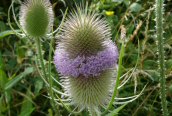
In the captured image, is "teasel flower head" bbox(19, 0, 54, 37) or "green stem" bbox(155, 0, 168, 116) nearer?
"green stem" bbox(155, 0, 168, 116)

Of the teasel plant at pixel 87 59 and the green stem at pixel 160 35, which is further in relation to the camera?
the green stem at pixel 160 35

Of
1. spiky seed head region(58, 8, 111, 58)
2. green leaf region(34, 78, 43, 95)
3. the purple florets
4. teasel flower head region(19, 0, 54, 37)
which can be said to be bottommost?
green leaf region(34, 78, 43, 95)

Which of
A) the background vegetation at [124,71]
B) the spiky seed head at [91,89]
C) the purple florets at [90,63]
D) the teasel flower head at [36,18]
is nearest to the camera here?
the purple florets at [90,63]

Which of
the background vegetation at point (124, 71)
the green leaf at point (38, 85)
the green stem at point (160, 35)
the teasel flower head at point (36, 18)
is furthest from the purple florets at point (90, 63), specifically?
the green leaf at point (38, 85)

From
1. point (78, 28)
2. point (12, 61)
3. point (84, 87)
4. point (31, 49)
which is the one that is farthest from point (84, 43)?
point (12, 61)

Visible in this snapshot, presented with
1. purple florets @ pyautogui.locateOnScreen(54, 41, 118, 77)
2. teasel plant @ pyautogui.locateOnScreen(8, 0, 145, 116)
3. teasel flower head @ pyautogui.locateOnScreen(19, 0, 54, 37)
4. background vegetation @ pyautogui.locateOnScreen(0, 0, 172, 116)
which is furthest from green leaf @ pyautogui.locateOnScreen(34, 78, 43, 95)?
purple florets @ pyautogui.locateOnScreen(54, 41, 118, 77)

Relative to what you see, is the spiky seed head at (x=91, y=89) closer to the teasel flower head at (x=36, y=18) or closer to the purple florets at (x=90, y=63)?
the purple florets at (x=90, y=63)

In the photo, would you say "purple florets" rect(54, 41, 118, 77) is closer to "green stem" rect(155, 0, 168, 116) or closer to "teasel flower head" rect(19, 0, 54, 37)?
"green stem" rect(155, 0, 168, 116)

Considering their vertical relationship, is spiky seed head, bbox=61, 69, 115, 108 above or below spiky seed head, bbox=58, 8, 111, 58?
below
